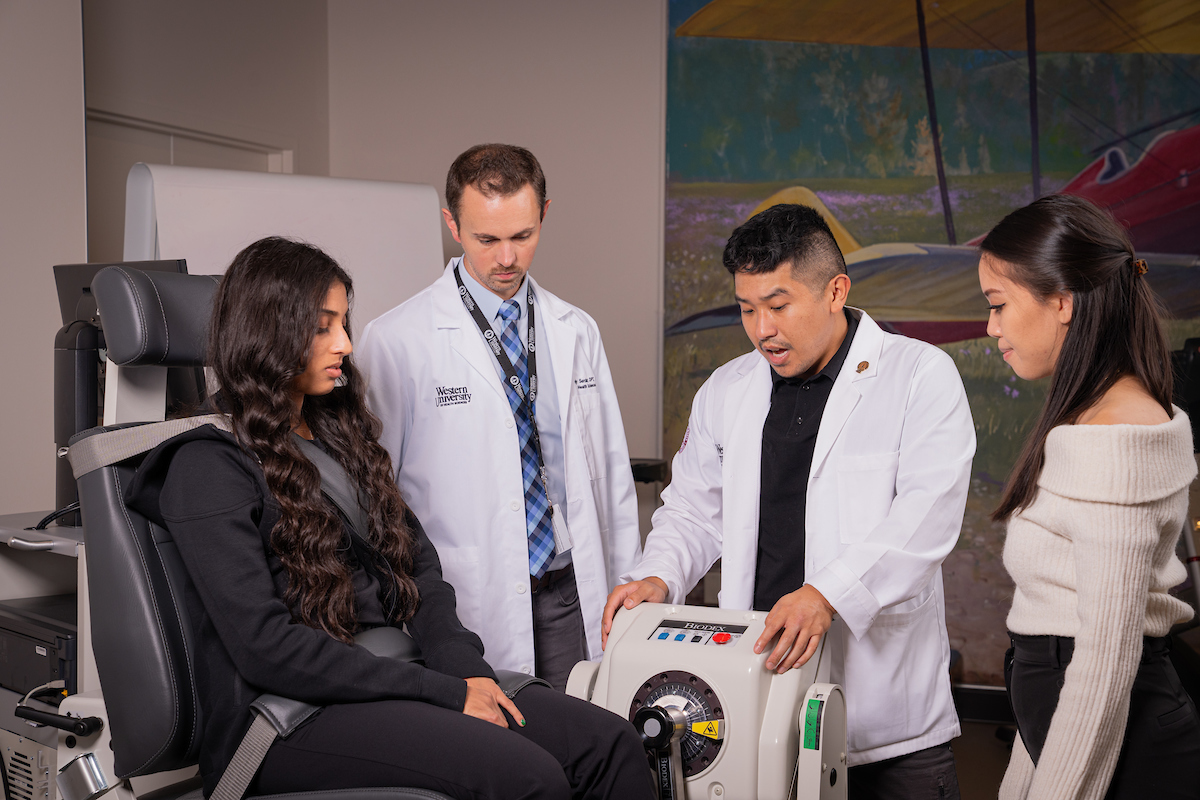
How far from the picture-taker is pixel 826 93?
3.61 m

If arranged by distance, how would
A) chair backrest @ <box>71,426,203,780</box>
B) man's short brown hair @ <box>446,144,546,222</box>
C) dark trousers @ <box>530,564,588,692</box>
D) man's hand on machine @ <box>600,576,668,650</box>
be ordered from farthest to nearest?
dark trousers @ <box>530,564,588,692</box> → man's short brown hair @ <box>446,144,546,222</box> → man's hand on machine @ <box>600,576,668,650</box> → chair backrest @ <box>71,426,203,780</box>

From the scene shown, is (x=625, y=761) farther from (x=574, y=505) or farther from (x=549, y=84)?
(x=549, y=84)

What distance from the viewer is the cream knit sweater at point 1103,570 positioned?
1058 millimetres

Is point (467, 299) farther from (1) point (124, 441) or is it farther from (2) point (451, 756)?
(2) point (451, 756)

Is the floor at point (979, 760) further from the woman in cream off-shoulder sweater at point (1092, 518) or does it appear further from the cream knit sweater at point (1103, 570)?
the cream knit sweater at point (1103, 570)

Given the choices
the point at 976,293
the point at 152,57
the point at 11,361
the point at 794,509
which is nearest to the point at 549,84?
the point at 152,57

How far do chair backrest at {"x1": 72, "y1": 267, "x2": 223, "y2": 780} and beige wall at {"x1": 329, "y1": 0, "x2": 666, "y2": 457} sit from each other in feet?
8.54

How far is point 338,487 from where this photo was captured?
1454 millimetres

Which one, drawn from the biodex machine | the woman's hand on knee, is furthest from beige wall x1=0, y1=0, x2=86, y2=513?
the biodex machine

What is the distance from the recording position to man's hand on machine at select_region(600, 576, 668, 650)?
1.50 m

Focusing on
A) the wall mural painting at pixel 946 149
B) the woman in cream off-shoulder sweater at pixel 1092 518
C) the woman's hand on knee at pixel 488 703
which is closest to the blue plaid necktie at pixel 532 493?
the woman's hand on knee at pixel 488 703

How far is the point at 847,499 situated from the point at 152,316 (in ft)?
3.78

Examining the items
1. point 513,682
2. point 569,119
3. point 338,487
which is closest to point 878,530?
point 513,682

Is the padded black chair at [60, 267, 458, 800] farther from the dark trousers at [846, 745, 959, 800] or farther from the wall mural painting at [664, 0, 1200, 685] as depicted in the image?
the wall mural painting at [664, 0, 1200, 685]
